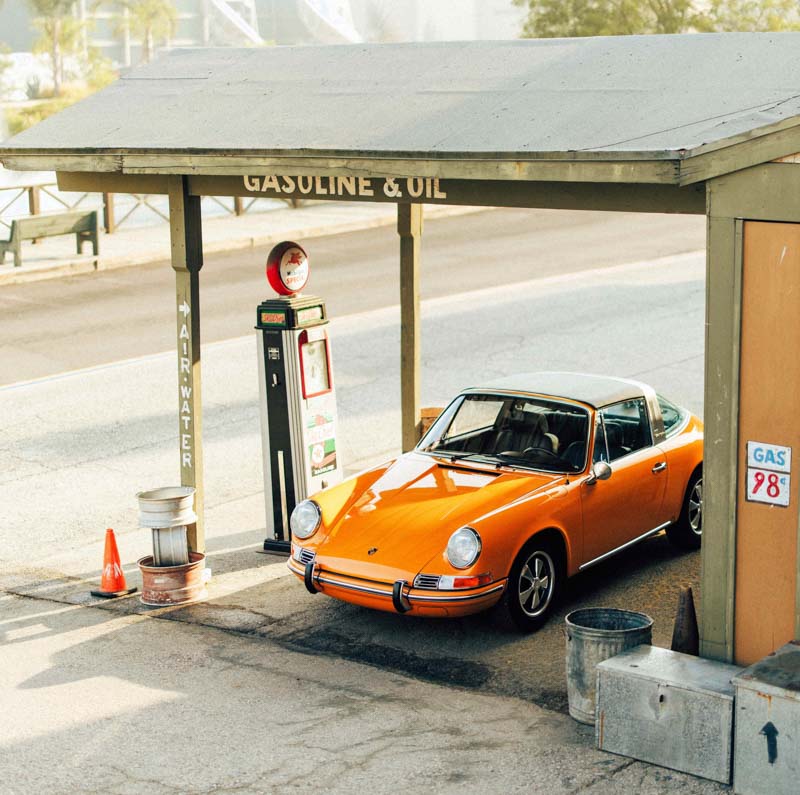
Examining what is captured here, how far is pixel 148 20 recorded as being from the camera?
69438 mm

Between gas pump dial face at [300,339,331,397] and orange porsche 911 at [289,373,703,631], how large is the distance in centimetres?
112

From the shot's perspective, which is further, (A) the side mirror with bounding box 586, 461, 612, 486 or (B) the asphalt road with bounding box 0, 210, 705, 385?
(B) the asphalt road with bounding box 0, 210, 705, 385

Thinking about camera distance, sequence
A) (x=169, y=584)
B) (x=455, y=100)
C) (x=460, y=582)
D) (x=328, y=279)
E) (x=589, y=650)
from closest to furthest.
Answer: (x=589, y=650)
(x=460, y=582)
(x=455, y=100)
(x=169, y=584)
(x=328, y=279)

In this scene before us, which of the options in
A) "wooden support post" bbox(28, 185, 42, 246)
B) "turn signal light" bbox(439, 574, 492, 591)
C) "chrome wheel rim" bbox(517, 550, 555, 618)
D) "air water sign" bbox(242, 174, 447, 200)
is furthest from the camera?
"wooden support post" bbox(28, 185, 42, 246)

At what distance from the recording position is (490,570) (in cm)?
850

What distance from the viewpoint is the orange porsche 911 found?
855cm

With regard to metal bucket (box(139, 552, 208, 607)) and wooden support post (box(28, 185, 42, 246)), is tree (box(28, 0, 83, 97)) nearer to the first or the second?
wooden support post (box(28, 185, 42, 246))

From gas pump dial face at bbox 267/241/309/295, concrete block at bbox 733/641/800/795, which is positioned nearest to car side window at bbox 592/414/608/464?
gas pump dial face at bbox 267/241/309/295

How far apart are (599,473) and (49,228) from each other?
1655 centimetres

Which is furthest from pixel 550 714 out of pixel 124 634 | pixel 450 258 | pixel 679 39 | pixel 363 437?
pixel 450 258

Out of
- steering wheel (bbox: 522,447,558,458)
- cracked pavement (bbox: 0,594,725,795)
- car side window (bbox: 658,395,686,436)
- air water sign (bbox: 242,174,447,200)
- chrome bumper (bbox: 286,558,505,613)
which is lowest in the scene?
cracked pavement (bbox: 0,594,725,795)

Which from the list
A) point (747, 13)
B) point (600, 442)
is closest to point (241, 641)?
point (600, 442)

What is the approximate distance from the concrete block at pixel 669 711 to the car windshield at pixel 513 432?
96.0 inches

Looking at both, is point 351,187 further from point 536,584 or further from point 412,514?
point 536,584
